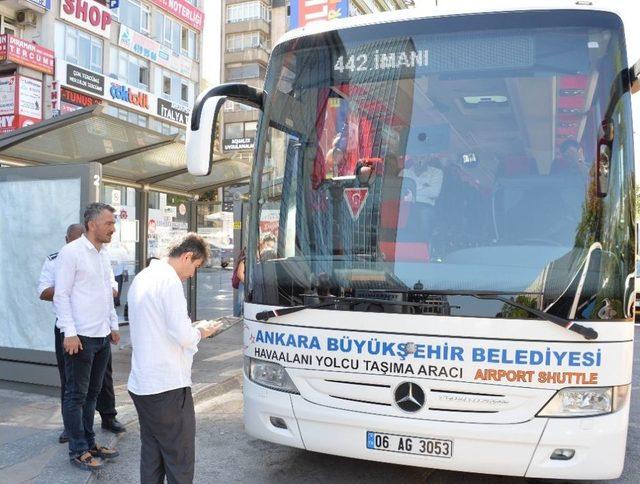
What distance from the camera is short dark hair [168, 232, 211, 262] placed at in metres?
3.21

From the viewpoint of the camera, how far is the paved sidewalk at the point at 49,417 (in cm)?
413

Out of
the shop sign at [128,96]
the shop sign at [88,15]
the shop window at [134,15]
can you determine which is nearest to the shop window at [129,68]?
the shop sign at [128,96]

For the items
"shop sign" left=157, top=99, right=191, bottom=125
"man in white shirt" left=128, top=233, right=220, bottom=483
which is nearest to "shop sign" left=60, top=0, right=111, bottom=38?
"shop sign" left=157, top=99, right=191, bottom=125

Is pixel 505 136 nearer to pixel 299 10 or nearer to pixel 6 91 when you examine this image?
pixel 299 10

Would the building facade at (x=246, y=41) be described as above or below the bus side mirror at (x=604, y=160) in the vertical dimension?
above

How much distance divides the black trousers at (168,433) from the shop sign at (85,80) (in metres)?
24.5

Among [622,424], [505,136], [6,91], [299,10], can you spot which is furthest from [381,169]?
[6,91]

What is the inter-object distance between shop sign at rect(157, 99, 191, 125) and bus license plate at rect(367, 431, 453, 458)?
30.1m

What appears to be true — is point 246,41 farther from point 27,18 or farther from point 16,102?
point 16,102

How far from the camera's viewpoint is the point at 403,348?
358 centimetres

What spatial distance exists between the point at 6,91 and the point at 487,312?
23.4 meters

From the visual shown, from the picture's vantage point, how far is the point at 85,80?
25.8 metres

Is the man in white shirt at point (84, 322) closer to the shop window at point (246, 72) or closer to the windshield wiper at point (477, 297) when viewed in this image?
the windshield wiper at point (477, 297)

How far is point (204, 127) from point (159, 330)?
1.58 m
